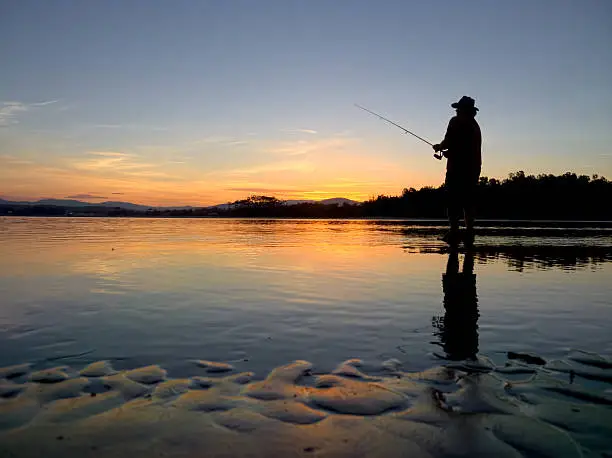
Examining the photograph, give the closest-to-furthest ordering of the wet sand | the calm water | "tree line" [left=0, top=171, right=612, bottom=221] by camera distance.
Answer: the wet sand
the calm water
"tree line" [left=0, top=171, right=612, bottom=221]

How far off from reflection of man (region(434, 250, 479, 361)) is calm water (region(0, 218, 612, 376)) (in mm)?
19

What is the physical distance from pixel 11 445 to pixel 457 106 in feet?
38.2

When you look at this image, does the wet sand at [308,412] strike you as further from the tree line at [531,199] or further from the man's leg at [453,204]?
the tree line at [531,199]

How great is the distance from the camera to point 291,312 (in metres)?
5.62

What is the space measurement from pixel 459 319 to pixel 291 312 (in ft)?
6.30

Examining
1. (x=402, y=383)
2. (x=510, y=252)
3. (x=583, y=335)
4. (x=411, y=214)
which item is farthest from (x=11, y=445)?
(x=411, y=214)

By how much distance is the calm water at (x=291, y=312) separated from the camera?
13.1ft

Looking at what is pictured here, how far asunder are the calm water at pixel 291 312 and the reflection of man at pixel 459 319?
2 cm

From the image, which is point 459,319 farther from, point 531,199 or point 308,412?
point 531,199

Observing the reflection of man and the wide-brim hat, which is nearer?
the reflection of man

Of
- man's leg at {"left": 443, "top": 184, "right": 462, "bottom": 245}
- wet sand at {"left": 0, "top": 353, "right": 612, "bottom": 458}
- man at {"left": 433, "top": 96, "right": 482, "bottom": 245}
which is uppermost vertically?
man at {"left": 433, "top": 96, "right": 482, "bottom": 245}

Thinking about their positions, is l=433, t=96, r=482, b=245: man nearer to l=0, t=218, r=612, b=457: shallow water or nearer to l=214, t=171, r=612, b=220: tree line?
l=0, t=218, r=612, b=457: shallow water

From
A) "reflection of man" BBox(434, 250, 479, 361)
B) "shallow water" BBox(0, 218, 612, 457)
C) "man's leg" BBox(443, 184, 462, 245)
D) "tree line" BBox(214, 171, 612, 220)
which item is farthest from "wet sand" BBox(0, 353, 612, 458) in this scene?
"tree line" BBox(214, 171, 612, 220)

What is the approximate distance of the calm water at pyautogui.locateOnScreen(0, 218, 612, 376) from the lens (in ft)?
13.1
